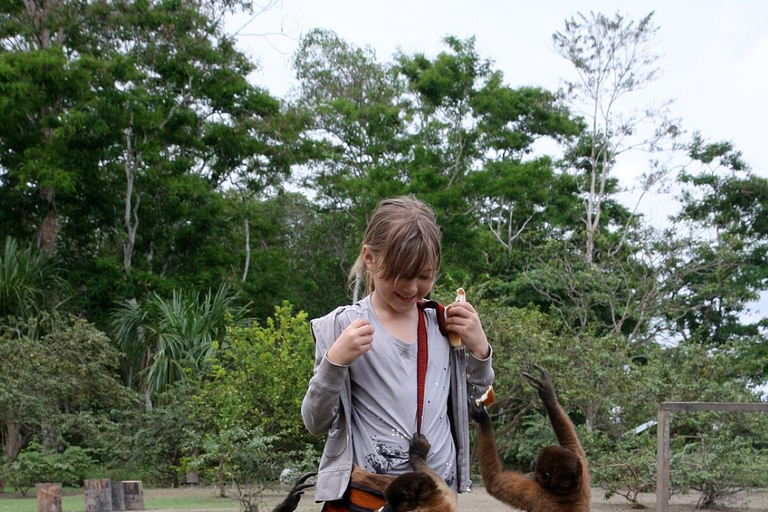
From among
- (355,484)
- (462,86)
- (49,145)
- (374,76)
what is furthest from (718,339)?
(355,484)

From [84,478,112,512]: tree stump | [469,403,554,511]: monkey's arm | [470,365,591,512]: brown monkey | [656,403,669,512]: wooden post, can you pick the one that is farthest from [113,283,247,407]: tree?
[470,365,591,512]: brown monkey

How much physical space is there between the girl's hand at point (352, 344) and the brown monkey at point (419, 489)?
33cm

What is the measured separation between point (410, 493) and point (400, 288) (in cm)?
63

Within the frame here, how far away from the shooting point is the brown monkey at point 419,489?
8.43 ft

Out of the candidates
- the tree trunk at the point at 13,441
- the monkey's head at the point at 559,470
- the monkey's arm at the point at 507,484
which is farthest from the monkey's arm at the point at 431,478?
the tree trunk at the point at 13,441

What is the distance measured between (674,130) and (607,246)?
5338mm

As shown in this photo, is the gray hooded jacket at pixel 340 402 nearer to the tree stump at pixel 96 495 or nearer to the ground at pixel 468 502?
the ground at pixel 468 502

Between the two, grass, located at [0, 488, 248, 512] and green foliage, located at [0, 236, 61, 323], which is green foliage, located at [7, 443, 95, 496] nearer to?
grass, located at [0, 488, 248, 512]

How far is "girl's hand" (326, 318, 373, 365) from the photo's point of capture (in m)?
2.42

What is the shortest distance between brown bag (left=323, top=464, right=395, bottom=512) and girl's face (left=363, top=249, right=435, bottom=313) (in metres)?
0.47

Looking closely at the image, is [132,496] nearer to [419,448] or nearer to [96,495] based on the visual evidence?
[96,495]

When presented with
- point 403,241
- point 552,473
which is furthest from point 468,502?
point 403,241

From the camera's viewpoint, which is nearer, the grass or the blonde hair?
the blonde hair

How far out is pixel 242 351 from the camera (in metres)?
14.3
